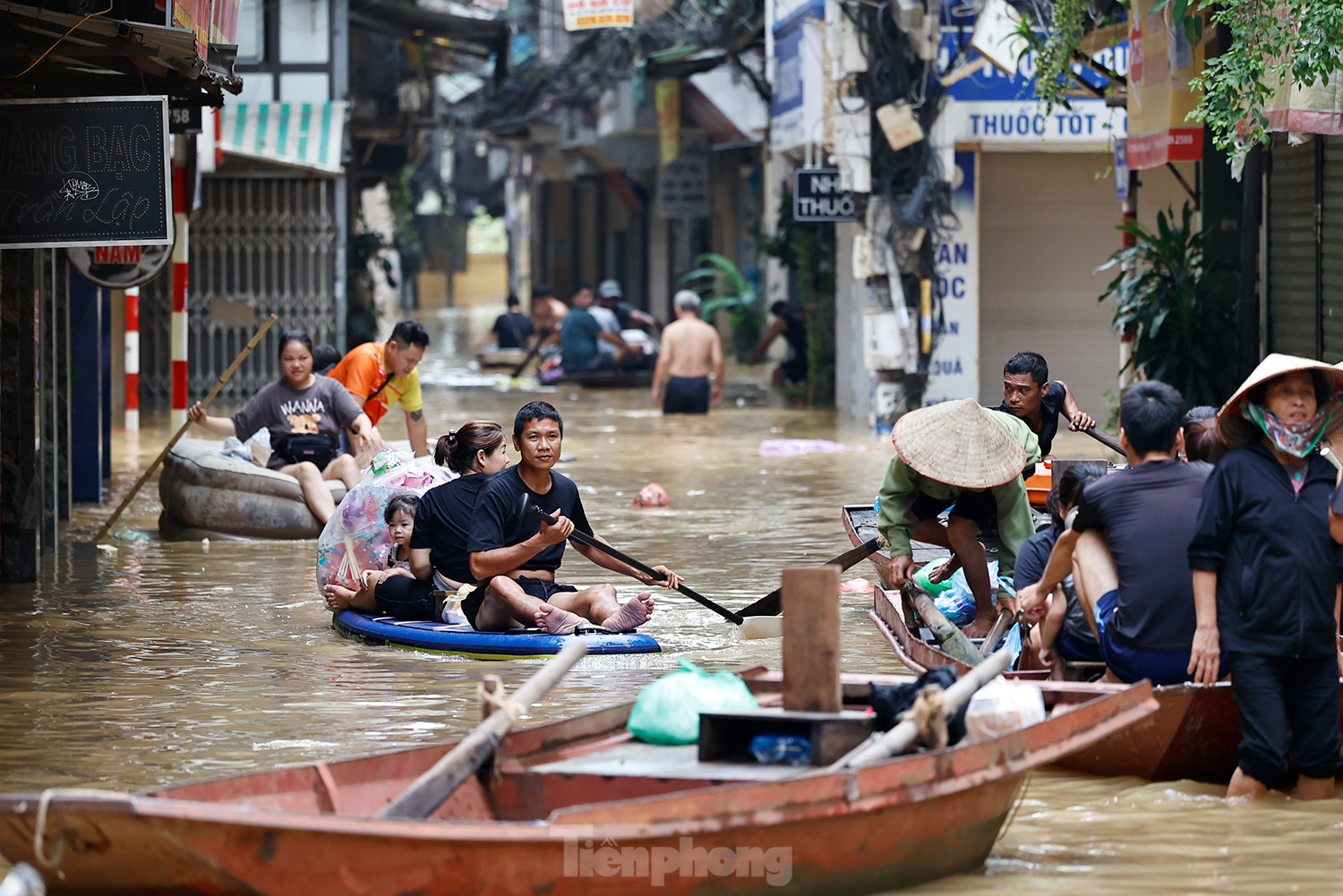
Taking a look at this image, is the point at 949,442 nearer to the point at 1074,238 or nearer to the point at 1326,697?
the point at 1326,697

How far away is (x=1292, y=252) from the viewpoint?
13094mm

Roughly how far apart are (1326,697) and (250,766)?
3658 mm

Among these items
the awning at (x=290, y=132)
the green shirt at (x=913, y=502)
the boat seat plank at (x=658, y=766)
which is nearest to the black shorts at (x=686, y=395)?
the awning at (x=290, y=132)

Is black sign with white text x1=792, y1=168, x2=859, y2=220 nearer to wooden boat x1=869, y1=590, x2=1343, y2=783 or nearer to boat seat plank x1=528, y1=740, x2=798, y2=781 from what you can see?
wooden boat x1=869, y1=590, x2=1343, y2=783

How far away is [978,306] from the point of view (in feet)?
67.6

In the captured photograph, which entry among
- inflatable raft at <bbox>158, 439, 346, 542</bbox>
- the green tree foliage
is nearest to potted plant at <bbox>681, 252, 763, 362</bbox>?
inflatable raft at <bbox>158, 439, 346, 542</bbox>

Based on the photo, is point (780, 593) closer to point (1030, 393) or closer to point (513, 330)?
point (1030, 393)

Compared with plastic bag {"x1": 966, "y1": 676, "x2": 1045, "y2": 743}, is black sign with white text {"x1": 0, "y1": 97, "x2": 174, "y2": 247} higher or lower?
higher

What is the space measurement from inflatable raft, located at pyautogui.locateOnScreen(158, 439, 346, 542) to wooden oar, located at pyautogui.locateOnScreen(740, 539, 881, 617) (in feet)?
15.4

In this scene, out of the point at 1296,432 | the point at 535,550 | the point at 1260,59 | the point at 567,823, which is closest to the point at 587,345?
the point at 1260,59

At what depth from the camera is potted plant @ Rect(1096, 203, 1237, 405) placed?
14141 millimetres

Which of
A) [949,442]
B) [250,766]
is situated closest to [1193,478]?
[949,442]

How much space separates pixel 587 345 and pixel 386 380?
13878 mm

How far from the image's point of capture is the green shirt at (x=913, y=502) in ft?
26.5
